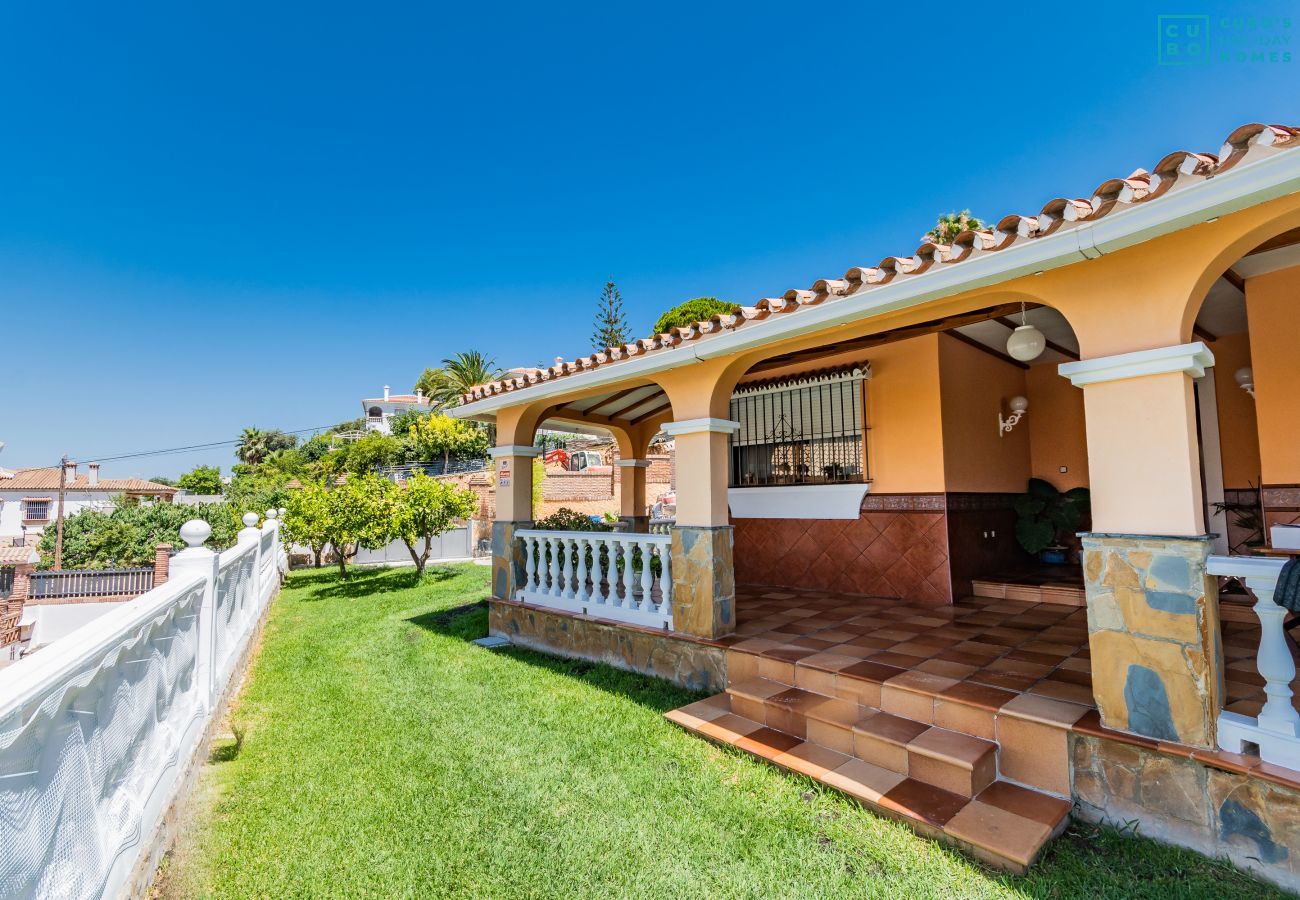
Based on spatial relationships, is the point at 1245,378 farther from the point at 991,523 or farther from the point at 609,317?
the point at 609,317

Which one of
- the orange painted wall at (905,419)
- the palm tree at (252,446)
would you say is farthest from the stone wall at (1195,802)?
the palm tree at (252,446)

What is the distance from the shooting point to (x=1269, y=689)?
260 cm

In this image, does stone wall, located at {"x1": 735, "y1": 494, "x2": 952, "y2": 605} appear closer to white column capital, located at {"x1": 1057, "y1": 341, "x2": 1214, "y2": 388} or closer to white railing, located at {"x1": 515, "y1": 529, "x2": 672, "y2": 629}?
white railing, located at {"x1": 515, "y1": 529, "x2": 672, "y2": 629}

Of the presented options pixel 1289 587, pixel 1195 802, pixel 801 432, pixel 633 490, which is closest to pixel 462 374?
pixel 633 490

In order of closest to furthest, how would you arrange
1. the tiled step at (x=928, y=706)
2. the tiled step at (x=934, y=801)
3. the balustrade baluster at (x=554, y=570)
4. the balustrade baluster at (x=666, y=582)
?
1. the tiled step at (x=934, y=801)
2. the tiled step at (x=928, y=706)
3. the balustrade baluster at (x=666, y=582)
4. the balustrade baluster at (x=554, y=570)

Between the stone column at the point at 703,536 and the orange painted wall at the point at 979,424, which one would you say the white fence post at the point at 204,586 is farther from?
the orange painted wall at the point at 979,424

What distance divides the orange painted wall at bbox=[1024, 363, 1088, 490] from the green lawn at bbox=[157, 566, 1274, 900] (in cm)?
571

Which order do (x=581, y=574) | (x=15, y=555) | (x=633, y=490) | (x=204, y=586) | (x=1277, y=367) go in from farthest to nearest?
(x=15, y=555) < (x=633, y=490) < (x=581, y=574) < (x=1277, y=367) < (x=204, y=586)

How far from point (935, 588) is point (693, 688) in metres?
3.06

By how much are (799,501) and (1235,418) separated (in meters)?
4.53

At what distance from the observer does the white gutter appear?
2.42 m

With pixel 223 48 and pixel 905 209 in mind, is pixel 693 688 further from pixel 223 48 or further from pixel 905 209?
pixel 905 209

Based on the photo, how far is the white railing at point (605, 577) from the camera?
18.4 feet

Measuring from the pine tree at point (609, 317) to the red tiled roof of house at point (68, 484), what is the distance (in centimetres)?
3484
